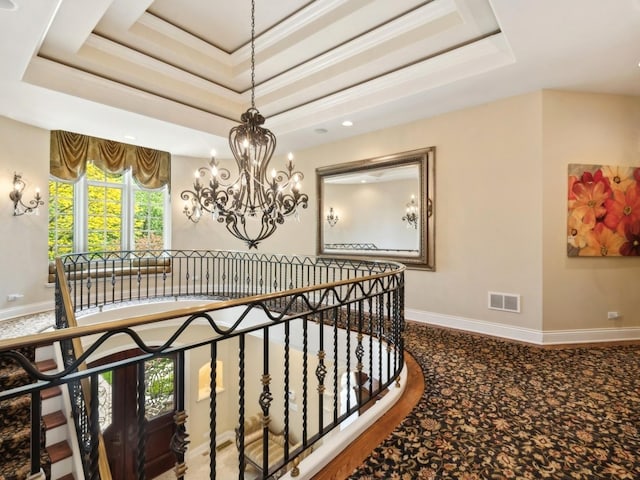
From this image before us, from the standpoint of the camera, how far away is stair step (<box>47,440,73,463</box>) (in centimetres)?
285

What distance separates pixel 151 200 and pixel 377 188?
495 centimetres

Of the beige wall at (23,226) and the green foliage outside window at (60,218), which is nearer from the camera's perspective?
the beige wall at (23,226)

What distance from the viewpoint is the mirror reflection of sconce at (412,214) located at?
4.95m

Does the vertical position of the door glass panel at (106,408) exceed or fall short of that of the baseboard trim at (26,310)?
it falls short

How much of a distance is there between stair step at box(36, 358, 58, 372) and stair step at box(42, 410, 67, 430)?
24.0 inches

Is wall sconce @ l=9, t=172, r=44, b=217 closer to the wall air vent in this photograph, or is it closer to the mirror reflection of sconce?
the mirror reflection of sconce

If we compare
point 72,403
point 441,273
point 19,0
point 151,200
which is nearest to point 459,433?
point 441,273

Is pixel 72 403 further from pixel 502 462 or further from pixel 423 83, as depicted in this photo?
pixel 423 83

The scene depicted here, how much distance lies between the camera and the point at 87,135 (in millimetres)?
5609

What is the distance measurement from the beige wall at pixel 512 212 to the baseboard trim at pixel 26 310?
89 mm

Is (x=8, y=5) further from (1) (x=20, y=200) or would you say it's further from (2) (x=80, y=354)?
(1) (x=20, y=200)

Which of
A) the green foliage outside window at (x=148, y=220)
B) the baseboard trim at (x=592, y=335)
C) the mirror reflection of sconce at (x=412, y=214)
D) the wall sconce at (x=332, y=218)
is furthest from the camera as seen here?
the green foliage outside window at (x=148, y=220)

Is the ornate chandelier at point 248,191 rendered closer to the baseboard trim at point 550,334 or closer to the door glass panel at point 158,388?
the baseboard trim at point 550,334

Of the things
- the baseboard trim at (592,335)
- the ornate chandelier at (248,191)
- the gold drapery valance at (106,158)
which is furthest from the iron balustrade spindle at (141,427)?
the gold drapery valance at (106,158)
